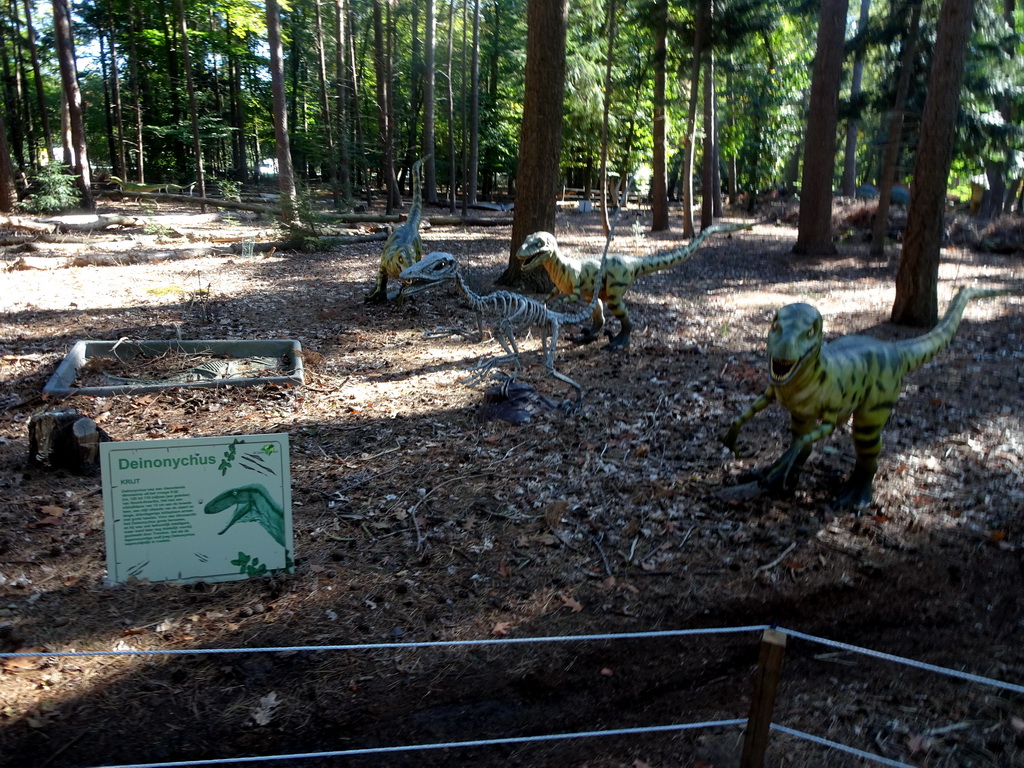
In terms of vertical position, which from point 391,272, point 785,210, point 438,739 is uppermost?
point 785,210

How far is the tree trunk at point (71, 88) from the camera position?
19.4 meters

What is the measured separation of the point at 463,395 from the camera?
7242 mm

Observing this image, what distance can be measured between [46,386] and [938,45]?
1045cm

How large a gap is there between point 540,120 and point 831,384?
7.85m

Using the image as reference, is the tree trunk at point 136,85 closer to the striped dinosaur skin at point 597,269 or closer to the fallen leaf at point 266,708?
the striped dinosaur skin at point 597,269

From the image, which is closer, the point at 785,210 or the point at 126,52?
the point at 785,210

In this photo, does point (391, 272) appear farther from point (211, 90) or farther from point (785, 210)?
point (211, 90)

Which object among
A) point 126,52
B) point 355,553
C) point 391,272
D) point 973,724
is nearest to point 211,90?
point 126,52

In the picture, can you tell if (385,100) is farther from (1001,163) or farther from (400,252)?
(1001,163)

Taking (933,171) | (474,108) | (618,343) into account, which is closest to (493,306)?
(618,343)

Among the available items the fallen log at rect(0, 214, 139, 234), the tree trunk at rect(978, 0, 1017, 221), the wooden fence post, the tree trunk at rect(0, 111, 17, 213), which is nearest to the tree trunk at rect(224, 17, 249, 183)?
the tree trunk at rect(0, 111, 17, 213)

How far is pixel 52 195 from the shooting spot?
2033 cm

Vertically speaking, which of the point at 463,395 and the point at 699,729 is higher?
the point at 463,395

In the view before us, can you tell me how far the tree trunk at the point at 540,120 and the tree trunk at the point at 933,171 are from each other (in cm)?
485
